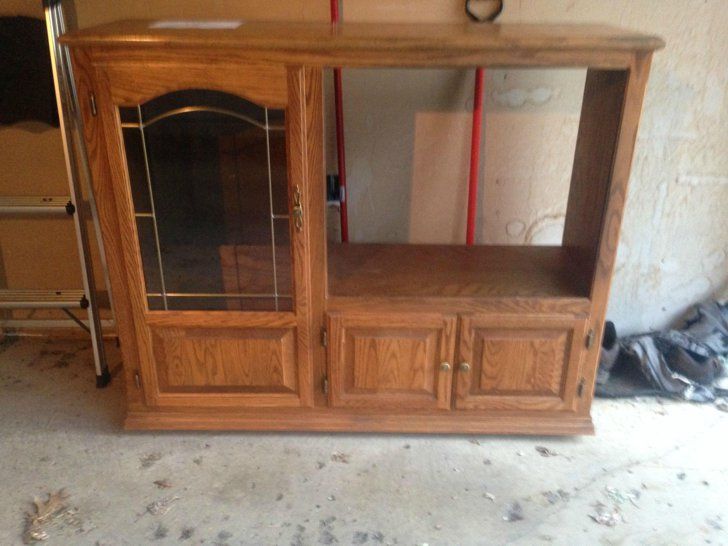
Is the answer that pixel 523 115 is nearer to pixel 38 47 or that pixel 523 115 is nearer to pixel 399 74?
pixel 399 74

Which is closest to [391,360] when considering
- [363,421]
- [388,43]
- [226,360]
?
[363,421]

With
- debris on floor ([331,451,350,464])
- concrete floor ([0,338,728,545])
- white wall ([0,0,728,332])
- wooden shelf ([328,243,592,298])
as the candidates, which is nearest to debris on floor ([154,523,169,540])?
concrete floor ([0,338,728,545])

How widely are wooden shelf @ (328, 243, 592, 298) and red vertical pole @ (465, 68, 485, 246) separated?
0.08 metres

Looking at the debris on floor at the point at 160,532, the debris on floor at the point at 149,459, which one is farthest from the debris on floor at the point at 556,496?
the debris on floor at the point at 149,459

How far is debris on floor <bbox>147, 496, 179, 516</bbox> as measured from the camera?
1.42 m

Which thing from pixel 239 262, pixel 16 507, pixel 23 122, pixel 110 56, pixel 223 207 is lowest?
pixel 16 507

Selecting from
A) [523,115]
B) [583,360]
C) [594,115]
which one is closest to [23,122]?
[523,115]

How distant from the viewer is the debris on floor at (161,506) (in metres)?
1.42

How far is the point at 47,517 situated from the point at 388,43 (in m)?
1.43

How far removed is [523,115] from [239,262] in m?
1.04

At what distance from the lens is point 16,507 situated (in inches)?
56.1

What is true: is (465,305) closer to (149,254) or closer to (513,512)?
(513,512)

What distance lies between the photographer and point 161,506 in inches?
56.6

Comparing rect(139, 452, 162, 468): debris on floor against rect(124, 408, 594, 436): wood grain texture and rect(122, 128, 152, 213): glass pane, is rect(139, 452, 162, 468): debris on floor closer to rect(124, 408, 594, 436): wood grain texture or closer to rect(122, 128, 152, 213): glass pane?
rect(124, 408, 594, 436): wood grain texture
